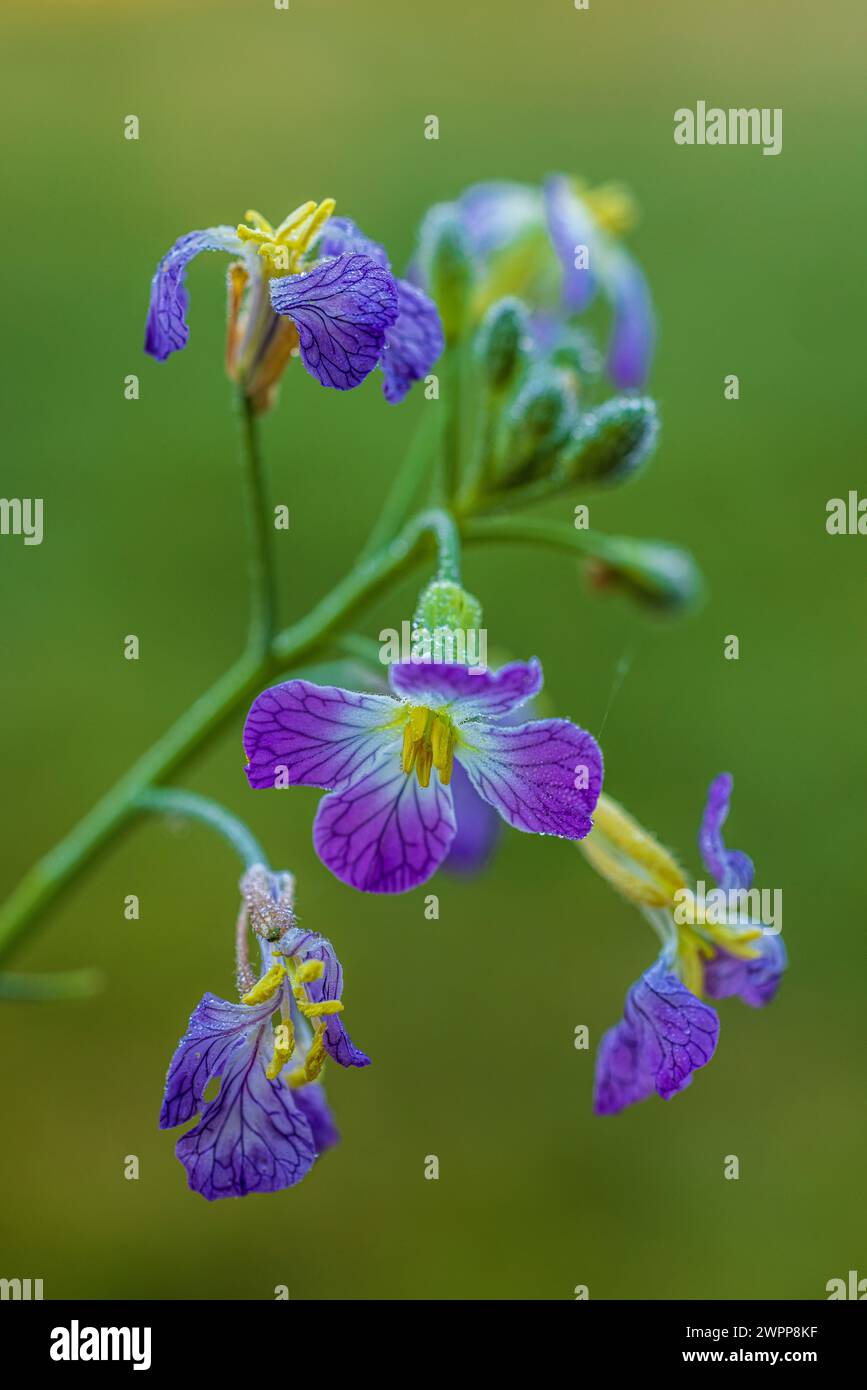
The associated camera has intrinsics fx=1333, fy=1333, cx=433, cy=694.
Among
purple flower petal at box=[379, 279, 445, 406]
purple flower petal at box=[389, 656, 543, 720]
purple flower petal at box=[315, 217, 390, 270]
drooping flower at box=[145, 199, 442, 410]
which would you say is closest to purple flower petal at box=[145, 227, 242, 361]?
drooping flower at box=[145, 199, 442, 410]

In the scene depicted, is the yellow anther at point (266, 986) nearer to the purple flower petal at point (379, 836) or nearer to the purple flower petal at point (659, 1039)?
the purple flower petal at point (379, 836)

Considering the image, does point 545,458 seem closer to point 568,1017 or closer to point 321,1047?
point 321,1047

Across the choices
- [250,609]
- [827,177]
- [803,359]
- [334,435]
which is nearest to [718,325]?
[803,359]

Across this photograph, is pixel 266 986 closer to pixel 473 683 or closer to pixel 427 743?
pixel 427 743

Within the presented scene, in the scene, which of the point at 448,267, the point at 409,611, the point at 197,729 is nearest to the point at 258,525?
the point at 197,729

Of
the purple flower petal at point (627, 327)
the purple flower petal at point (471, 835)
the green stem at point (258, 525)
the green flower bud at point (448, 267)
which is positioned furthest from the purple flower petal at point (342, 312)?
the purple flower petal at point (471, 835)
